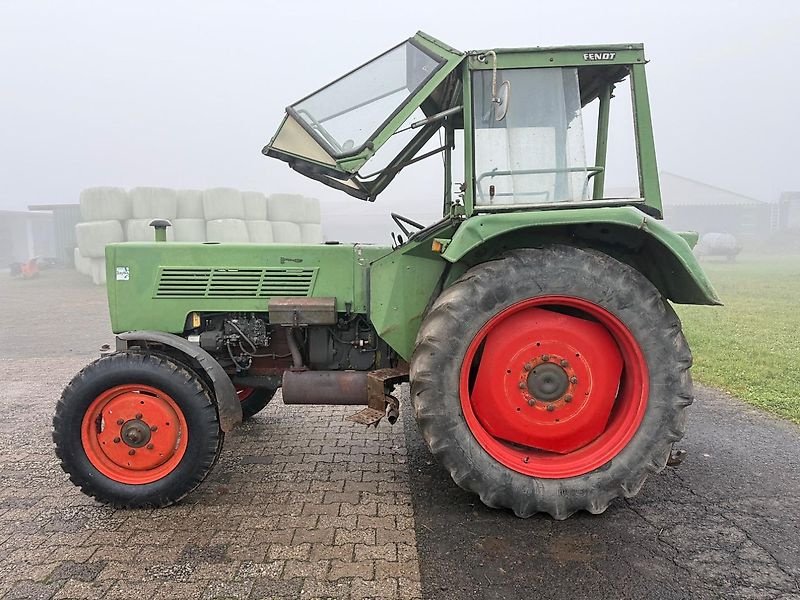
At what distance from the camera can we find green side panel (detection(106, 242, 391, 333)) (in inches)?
140

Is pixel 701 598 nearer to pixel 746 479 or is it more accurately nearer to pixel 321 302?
pixel 746 479

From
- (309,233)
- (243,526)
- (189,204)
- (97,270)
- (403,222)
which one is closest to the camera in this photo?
(243,526)

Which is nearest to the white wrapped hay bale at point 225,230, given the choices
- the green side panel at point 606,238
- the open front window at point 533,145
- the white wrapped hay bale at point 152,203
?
the white wrapped hay bale at point 152,203

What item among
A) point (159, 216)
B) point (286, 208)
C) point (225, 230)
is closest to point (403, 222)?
point (225, 230)

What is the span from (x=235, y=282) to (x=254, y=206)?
22228 millimetres

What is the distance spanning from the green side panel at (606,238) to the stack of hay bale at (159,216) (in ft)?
63.7

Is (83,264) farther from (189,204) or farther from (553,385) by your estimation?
(553,385)

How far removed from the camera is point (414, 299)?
3359 mm

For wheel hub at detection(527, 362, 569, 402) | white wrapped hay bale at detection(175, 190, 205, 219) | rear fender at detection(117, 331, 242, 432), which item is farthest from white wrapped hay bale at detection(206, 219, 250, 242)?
wheel hub at detection(527, 362, 569, 402)

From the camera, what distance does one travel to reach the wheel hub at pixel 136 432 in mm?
3125

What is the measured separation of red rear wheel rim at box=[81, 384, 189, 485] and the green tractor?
0.01m

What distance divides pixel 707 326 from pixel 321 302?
28.1 feet

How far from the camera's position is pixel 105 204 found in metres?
22.7

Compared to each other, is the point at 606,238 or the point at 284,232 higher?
the point at 284,232
